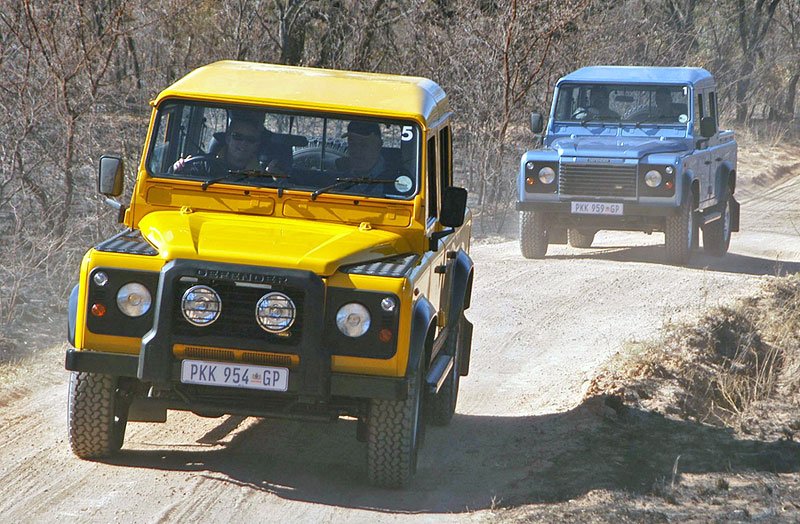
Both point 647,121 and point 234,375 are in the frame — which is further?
point 647,121

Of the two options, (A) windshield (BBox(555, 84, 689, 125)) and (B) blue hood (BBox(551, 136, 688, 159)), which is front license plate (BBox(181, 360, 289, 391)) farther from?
(A) windshield (BBox(555, 84, 689, 125))

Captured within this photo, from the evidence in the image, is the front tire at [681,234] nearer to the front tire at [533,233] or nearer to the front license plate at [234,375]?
the front tire at [533,233]

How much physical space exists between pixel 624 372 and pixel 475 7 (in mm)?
10703

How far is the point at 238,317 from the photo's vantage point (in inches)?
192

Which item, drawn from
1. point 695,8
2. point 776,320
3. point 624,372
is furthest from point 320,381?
point 695,8

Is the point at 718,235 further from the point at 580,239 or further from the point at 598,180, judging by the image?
the point at 598,180

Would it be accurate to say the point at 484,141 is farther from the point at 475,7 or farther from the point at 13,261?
the point at 13,261

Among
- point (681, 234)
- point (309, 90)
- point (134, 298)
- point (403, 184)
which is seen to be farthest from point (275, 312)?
point (681, 234)

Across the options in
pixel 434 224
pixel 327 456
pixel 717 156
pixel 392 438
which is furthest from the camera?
pixel 717 156

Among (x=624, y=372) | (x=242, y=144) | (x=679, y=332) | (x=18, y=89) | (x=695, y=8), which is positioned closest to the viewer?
(x=242, y=144)

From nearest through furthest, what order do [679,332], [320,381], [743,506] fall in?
[320,381]
[743,506]
[679,332]

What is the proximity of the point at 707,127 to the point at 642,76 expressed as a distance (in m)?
0.88

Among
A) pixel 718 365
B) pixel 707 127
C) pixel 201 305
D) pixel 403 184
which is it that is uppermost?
pixel 707 127

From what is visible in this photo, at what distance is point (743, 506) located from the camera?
5.21 m
